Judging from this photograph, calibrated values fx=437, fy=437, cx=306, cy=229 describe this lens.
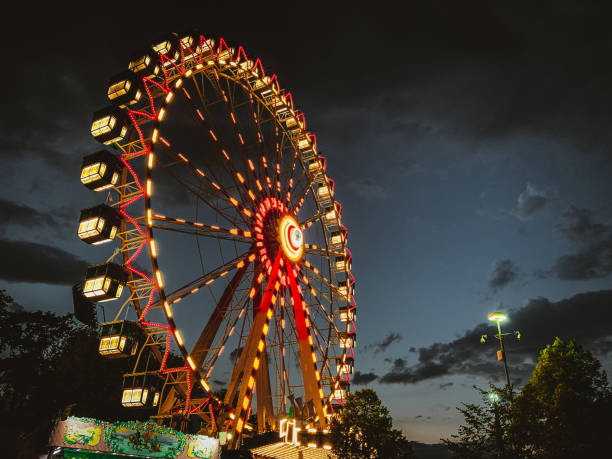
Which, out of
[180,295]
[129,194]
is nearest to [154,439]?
[180,295]

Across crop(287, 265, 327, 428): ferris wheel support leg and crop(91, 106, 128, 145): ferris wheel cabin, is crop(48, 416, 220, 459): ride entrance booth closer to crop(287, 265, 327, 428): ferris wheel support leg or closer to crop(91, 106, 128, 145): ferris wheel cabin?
crop(287, 265, 327, 428): ferris wheel support leg

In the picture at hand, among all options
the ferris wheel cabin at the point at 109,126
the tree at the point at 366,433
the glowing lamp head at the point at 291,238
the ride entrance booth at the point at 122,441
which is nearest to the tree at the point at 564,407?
the tree at the point at 366,433

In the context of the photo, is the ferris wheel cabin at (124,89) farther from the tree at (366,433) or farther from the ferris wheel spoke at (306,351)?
the tree at (366,433)

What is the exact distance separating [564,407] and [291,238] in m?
14.2

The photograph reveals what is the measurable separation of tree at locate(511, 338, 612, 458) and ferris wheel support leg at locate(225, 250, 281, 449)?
9.75 metres

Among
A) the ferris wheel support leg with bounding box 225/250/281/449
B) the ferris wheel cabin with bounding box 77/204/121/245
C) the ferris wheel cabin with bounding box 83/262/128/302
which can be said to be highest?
the ferris wheel cabin with bounding box 77/204/121/245

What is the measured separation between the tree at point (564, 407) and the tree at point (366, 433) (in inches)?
155

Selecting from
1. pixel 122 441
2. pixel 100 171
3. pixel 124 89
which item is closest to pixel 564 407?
pixel 122 441

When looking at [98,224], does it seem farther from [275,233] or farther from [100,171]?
[275,233]

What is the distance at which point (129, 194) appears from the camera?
1694 cm

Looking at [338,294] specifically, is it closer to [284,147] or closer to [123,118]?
[284,147]

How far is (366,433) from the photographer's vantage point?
15578mm

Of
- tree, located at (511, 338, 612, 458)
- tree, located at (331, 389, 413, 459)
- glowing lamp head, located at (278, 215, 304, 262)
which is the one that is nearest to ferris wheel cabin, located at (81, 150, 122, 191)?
glowing lamp head, located at (278, 215, 304, 262)

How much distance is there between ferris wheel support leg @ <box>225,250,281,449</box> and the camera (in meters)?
17.2
